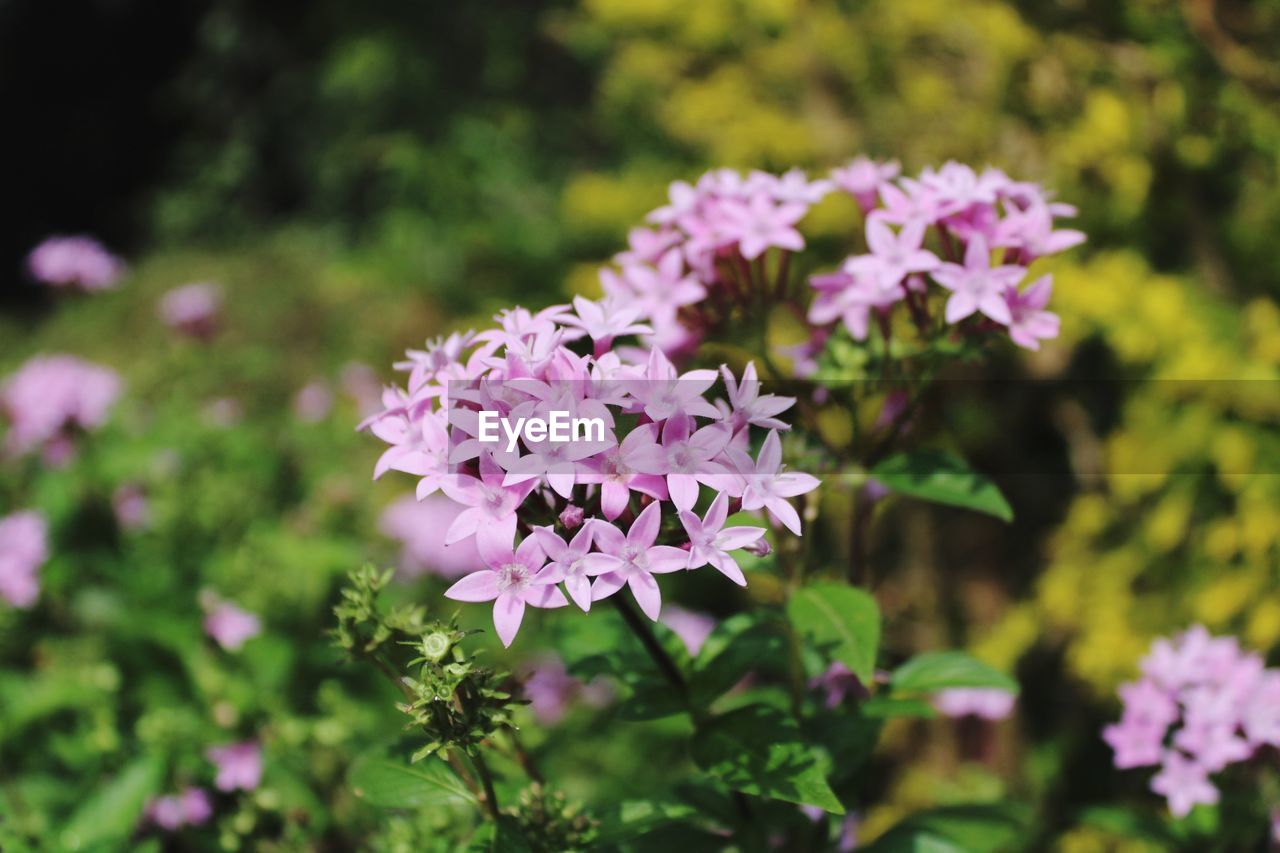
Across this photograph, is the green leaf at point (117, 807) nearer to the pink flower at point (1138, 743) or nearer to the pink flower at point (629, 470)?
the pink flower at point (629, 470)

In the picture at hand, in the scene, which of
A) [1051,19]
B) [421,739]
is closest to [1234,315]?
[1051,19]

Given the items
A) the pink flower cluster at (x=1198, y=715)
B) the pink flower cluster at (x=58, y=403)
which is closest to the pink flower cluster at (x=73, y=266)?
the pink flower cluster at (x=58, y=403)

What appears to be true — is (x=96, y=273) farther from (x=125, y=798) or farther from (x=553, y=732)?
(x=553, y=732)

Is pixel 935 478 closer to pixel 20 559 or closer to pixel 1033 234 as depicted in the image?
pixel 1033 234

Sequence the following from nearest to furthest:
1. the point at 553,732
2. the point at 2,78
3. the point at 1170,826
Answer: the point at 1170,826
the point at 553,732
the point at 2,78

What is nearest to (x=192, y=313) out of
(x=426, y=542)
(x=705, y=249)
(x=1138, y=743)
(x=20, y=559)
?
(x=426, y=542)

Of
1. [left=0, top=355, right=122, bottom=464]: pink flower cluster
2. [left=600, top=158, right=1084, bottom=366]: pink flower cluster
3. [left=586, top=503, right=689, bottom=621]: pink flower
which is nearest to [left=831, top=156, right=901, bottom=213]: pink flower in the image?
[left=600, top=158, right=1084, bottom=366]: pink flower cluster
